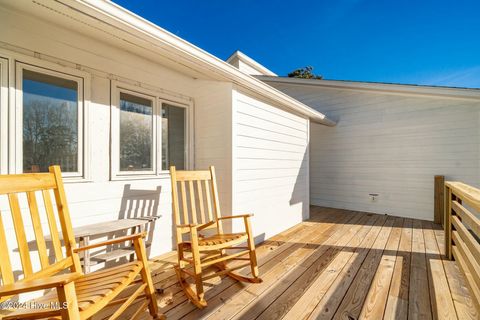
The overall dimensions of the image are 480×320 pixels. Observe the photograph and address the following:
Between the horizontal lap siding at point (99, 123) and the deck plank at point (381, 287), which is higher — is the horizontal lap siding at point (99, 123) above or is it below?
above

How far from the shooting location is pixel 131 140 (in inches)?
96.7

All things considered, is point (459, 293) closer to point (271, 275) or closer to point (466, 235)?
point (466, 235)

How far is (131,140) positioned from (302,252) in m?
2.40

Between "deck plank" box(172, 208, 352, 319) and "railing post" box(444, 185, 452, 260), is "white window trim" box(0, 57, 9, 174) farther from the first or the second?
"railing post" box(444, 185, 452, 260)

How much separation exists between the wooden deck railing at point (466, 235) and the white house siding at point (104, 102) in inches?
87.8

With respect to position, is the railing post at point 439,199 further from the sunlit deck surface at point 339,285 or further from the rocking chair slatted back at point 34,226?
the rocking chair slatted back at point 34,226

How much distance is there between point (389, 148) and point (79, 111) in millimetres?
5353

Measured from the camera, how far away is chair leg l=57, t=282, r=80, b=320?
91cm

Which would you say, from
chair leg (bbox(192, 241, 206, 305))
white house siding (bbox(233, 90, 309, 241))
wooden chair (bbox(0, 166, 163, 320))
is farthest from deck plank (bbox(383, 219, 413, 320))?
wooden chair (bbox(0, 166, 163, 320))

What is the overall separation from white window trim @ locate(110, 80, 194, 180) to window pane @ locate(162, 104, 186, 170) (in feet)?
0.17

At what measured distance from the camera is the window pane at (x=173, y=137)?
2777 millimetres

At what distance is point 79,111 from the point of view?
2057 millimetres

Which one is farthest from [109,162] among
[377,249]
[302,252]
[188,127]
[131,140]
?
[377,249]

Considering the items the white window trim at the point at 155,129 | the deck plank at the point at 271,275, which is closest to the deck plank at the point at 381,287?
the deck plank at the point at 271,275
